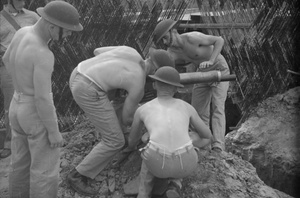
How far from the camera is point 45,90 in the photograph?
3.80 metres

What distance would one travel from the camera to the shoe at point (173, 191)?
4004 mm

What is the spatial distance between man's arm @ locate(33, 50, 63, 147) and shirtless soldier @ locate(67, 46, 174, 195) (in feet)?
2.00

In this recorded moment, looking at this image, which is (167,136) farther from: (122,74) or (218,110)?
(218,110)

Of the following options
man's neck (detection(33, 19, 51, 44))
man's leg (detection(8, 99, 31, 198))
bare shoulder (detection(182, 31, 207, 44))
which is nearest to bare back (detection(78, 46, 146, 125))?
man's neck (detection(33, 19, 51, 44))

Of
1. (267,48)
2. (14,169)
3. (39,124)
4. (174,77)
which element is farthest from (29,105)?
(267,48)

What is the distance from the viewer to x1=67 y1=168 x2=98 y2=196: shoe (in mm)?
4602

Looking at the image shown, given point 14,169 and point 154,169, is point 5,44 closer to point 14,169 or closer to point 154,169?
point 14,169

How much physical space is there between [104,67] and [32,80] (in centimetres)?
85

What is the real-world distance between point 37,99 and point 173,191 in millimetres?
1506

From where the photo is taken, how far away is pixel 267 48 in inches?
307

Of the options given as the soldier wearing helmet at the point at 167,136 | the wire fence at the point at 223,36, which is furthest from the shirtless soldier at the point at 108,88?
the wire fence at the point at 223,36

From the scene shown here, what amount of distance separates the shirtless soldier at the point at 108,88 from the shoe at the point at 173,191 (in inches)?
29.2

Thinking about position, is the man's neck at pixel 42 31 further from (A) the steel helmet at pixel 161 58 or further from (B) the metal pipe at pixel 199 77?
(B) the metal pipe at pixel 199 77

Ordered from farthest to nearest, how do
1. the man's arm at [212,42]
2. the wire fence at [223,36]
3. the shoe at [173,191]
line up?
the wire fence at [223,36] → the man's arm at [212,42] → the shoe at [173,191]
